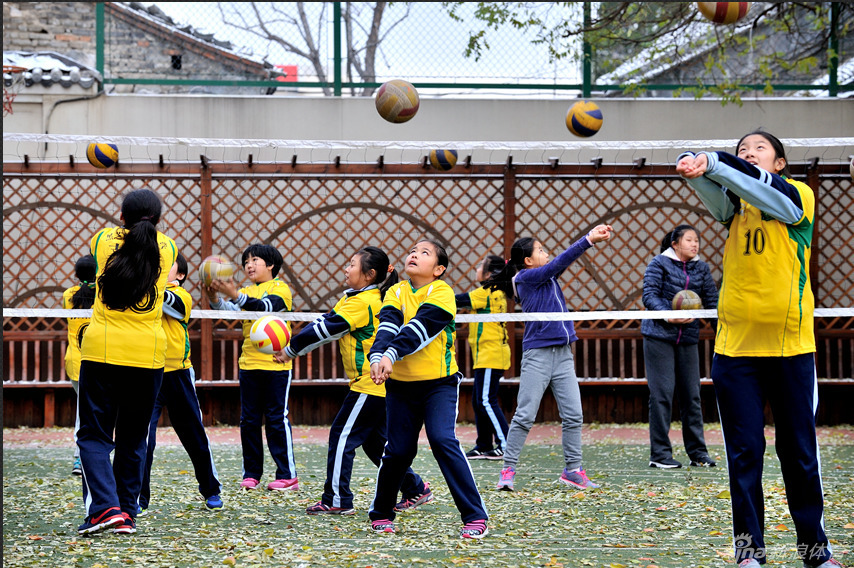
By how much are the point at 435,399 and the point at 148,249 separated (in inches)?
63.4

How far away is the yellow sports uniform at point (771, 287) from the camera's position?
3668 millimetres

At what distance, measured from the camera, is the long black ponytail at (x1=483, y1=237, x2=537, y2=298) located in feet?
20.4

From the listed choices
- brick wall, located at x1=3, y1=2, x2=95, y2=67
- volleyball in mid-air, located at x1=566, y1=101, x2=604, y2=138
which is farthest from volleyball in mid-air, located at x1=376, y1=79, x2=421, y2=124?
brick wall, located at x1=3, y1=2, x2=95, y2=67

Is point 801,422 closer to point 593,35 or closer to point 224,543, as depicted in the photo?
point 224,543

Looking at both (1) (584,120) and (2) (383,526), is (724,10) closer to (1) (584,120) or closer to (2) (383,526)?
(1) (584,120)

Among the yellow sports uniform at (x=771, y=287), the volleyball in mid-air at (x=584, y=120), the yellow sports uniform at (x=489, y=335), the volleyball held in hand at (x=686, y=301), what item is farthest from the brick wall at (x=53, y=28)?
the yellow sports uniform at (x=771, y=287)

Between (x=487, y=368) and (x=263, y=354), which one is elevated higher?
(x=263, y=354)

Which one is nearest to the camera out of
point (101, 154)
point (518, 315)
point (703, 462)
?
point (518, 315)

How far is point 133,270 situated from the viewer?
4668mm

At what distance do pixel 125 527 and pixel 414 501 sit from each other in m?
1.62

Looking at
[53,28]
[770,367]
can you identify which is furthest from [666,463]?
[53,28]

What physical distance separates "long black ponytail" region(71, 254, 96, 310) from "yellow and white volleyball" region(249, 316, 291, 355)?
1.76 m

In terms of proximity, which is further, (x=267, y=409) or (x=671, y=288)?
(x=671, y=288)

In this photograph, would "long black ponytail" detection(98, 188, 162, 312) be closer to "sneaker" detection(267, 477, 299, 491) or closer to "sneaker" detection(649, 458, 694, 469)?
"sneaker" detection(267, 477, 299, 491)
